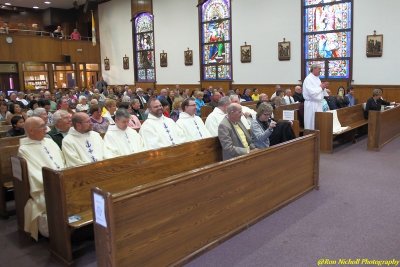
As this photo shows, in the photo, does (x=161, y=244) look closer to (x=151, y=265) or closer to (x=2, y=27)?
(x=151, y=265)

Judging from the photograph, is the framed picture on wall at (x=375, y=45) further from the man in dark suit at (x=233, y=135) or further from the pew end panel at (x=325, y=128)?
the man in dark suit at (x=233, y=135)

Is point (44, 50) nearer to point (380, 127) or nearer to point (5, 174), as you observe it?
point (5, 174)

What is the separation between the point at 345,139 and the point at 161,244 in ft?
20.3

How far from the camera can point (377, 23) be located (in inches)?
424

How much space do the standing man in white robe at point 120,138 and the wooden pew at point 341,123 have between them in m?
3.81

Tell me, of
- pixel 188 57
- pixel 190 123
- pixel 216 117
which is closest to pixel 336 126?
pixel 216 117

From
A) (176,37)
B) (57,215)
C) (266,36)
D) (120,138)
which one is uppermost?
(176,37)

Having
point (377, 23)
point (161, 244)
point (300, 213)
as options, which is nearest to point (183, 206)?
Result: point (161, 244)

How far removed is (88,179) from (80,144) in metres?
0.82

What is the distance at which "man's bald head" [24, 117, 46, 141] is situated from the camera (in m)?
3.68

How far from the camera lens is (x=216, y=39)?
47.6 ft

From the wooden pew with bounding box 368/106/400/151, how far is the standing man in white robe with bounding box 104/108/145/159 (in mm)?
4584

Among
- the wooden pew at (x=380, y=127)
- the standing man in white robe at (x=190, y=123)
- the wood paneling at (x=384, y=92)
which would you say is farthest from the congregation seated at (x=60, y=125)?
the wood paneling at (x=384, y=92)

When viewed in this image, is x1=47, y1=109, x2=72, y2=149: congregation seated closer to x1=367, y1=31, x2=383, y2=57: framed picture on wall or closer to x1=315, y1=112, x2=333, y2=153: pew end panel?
x1=315, y1=112, x2=333, y2=153: pew end panel
